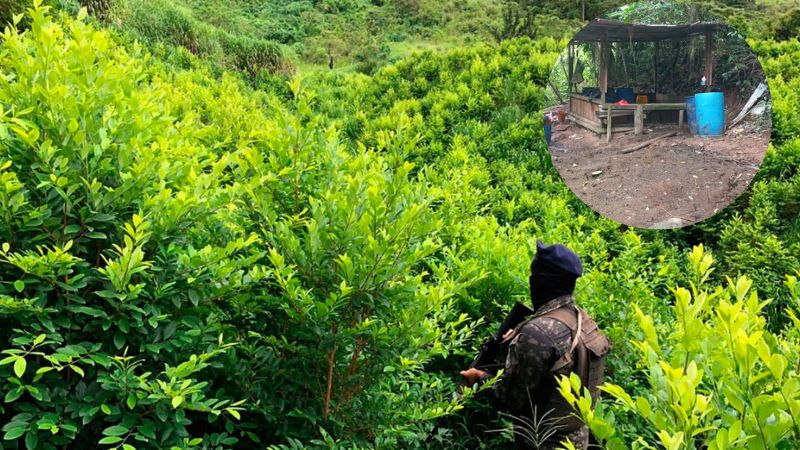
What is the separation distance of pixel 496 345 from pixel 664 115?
223cm

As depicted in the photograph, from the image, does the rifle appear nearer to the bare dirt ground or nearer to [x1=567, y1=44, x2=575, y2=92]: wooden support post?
the bare dirt ground

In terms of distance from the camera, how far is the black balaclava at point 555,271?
9.35 feet

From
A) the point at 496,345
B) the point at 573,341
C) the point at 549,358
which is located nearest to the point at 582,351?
the point at 573,341

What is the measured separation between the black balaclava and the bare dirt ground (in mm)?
1888

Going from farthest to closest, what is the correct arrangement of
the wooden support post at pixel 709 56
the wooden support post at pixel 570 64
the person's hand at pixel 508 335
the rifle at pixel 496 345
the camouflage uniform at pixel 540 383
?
the wooden support post at pixel 570 64, the wooden support post at pixel 709 56, the rifle at pixel 496 345, the person's hand at pixel 508 335, the camouflage uniform at pixel 540 383

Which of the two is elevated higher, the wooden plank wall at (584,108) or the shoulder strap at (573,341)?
the wooden plank wall at (584,108)

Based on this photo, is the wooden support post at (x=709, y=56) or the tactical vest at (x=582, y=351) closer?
the tactical vest at (x=582, y=351)

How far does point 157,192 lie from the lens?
2240 millimetres

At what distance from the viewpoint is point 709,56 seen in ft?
14.0

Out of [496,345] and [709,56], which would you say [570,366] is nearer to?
[496,345]

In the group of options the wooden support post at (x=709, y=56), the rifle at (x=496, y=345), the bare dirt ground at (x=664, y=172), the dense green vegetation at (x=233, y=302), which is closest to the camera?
the dense green vegetation at (x=233, y=302)

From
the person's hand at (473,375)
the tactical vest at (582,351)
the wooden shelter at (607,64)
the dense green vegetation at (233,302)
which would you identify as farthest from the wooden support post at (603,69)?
the person's hand at (473,375)

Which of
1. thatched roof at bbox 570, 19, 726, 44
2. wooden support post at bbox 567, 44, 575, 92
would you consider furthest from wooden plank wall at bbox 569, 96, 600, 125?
thatched roof at bbox 570, 19, 726, 44

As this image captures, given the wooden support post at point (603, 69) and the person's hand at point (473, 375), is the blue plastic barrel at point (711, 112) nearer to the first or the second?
the wooden support post at point (603, 69)
